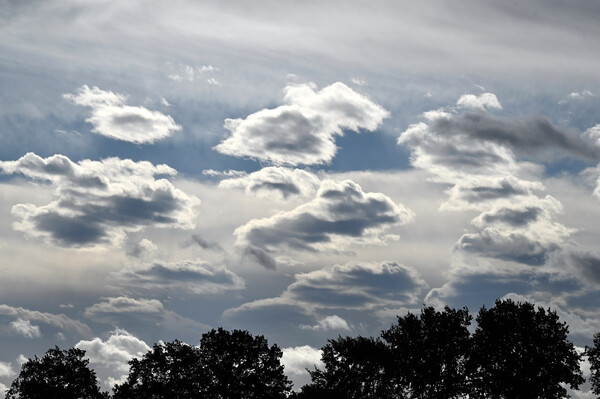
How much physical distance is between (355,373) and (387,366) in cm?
529

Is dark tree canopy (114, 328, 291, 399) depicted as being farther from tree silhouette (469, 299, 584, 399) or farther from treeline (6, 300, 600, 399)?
tree silhouette (469, 299, 584, 399)

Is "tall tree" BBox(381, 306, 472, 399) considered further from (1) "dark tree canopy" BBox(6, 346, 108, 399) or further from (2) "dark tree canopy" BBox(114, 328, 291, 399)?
(1) "dark tree canopy" BBox(6, 346, 108, 399)

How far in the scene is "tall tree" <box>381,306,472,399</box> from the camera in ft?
311

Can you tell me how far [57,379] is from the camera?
110812 mm

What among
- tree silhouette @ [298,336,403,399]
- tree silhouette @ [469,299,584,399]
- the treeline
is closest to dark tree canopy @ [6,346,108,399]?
the treeline

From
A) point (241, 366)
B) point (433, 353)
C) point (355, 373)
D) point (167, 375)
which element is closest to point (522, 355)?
point (433, 353)

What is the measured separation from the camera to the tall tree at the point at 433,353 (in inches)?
3738

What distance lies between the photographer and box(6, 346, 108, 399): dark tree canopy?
109062mm

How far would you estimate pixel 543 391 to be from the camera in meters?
88.1

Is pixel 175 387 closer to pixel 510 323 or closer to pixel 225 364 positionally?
pixel 225 364

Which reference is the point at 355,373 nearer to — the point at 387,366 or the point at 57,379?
the point at 387,366

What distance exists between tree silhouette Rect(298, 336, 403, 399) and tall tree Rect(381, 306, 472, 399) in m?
2.97

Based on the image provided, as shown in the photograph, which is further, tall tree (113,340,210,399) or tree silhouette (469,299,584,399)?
tall tree (113,340,210,399)

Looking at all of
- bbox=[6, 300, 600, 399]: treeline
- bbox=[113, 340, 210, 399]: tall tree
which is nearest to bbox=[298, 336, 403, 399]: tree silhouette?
bbox=[6, 300, 600, 399]: treeline
